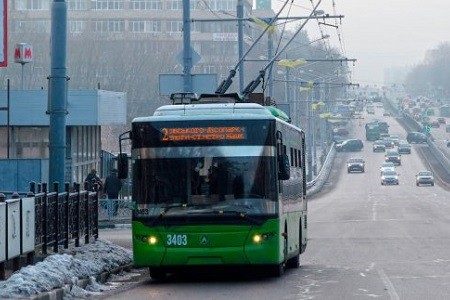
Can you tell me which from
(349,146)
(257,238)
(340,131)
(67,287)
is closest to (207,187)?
(257,238)

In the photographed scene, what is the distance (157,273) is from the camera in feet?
66.7

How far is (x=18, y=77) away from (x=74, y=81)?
4760 millimetres

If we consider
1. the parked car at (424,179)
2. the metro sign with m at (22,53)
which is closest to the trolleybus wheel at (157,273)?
the metro sign with m at (22,53)

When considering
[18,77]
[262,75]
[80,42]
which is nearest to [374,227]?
[262,75]

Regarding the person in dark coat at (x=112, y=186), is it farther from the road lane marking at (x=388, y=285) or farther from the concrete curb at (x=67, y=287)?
the road lane marking at (x=388, y=285)

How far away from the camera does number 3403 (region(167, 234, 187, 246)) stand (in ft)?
63.3

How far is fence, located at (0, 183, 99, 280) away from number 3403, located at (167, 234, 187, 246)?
220 cm

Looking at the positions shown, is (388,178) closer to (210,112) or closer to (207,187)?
(210,112)

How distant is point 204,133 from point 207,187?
89 cm

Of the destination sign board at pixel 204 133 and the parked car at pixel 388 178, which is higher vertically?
the destination sign board at pixel 204 133

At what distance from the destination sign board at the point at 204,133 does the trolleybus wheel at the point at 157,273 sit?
206 cm

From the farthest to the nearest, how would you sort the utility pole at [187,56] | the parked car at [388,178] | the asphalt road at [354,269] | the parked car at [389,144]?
the parked car at [389,144], the parked car at [388,178], the utility pole at [187,56], the asphalt road at [354,269]

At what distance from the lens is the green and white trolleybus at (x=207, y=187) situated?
63.3 ft

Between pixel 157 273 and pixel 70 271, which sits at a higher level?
pixel 70 271
